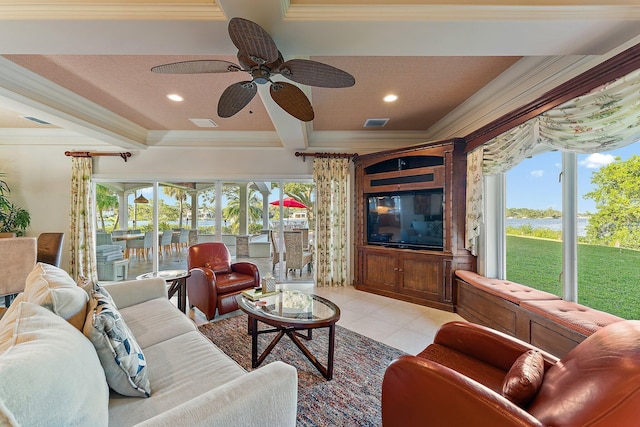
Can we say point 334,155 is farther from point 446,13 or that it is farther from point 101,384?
point 101,384

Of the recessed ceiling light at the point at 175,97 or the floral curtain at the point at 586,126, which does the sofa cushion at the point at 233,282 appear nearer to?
the recessed ceiling light at the point at 175,97

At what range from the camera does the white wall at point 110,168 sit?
4305 mm

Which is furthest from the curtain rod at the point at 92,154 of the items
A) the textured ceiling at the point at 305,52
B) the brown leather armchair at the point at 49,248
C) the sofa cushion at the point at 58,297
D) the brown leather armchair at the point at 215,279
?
the sofa cushion at the point at 58,297

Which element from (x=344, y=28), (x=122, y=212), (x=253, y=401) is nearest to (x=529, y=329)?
(x=253, y=401)

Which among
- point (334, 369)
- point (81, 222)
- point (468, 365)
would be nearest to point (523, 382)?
point (468, 365)

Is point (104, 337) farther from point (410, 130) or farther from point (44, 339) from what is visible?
point (410, 130)

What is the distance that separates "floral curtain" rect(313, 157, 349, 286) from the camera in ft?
14.3

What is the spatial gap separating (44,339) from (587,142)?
3.15m

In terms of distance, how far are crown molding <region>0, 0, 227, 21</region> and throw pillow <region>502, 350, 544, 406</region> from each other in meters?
2.48

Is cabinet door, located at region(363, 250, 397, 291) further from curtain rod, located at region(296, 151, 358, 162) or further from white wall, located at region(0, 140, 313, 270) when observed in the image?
white wall, located at region(0, 140, 313, 270)

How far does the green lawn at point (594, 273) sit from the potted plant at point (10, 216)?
290 inches

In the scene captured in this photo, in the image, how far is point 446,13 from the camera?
1.54 meters

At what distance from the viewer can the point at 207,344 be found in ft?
5.22

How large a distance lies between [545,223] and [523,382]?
2.10 meters
